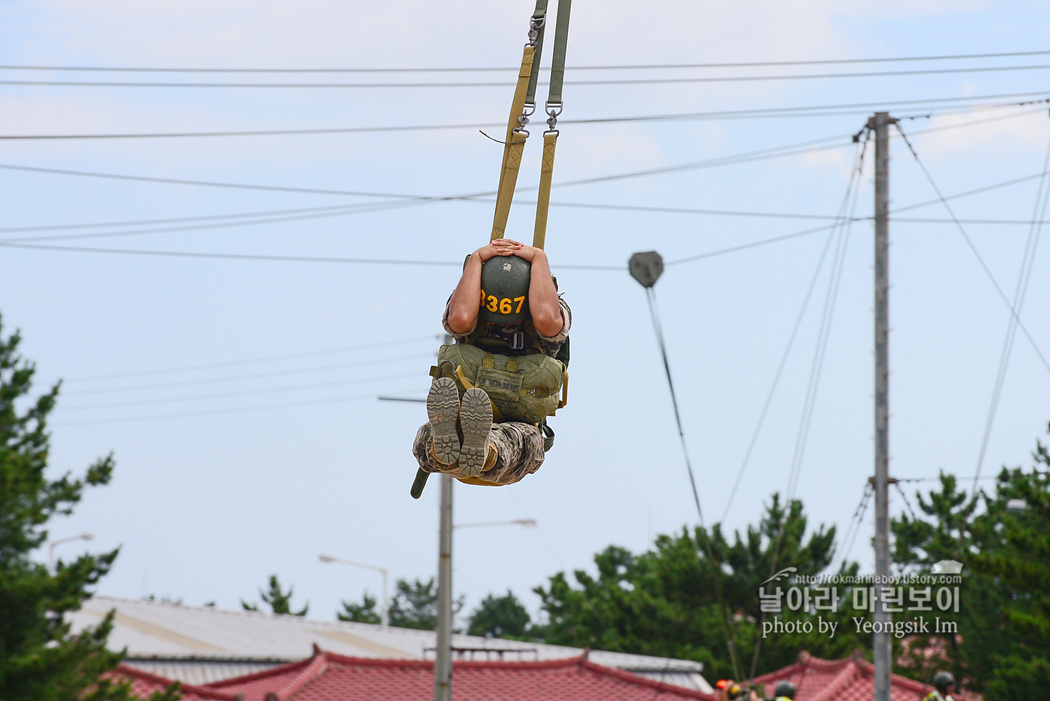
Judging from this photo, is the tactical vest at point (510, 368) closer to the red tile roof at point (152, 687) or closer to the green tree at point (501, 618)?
the red tile roof at point (152, 687)

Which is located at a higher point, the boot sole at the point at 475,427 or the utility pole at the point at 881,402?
the utility pole at the point at 881,402

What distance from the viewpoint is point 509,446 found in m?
11.7

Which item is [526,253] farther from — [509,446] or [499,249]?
[509,446]

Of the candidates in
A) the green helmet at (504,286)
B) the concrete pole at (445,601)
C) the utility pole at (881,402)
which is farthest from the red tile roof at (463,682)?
the green helmet at (504,286)

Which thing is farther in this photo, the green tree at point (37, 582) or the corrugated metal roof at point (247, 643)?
the corrugated metal roof at point (247, 643)

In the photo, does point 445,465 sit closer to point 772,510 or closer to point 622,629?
point 772,510

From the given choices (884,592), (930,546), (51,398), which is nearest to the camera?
(884,592)

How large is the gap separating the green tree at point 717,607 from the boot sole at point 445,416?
107ft

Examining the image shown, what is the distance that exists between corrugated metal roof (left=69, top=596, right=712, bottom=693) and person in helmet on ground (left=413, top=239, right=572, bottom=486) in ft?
96.3

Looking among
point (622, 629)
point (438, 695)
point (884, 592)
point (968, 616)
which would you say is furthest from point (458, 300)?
point (622, 629)

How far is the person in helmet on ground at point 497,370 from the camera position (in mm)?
11180

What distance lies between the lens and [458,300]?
1162 cm

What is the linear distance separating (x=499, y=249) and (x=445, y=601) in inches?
702

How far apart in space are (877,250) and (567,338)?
15.1 meters
